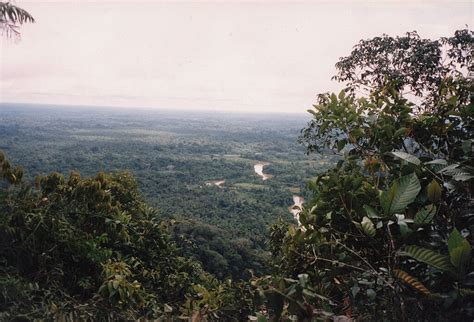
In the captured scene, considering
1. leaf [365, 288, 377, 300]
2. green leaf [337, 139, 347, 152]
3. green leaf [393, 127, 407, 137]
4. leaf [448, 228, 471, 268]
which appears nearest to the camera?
leaf [448, 228, 471, 268]

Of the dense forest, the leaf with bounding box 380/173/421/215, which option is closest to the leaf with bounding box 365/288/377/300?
the dense forest

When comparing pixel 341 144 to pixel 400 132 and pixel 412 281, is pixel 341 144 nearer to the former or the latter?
pixel 400 132

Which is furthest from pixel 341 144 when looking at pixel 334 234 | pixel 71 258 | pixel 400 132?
pixel 71 258

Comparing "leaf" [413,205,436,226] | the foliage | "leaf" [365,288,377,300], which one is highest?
"leaf" [413,205,436,226]

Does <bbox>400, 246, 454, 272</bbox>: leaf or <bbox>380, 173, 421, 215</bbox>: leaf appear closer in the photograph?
<bbox>400, 246, 454, 272</bbox>: leaf

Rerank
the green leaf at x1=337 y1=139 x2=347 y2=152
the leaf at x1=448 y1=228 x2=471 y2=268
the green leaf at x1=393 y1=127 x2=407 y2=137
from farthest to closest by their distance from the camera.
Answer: the green leaf at x1=337 y1=139 x2=347 y2=152 < the green leaf at x1=393 y1=127 x2=407 y2=137 < the leaf at x1=448 y1=228 x2=471 y2=268

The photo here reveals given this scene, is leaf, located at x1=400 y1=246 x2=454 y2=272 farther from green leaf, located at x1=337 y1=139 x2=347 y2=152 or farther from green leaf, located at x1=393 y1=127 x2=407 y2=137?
green leaf, located at x1=337 y1=139 x2=347 y2=152

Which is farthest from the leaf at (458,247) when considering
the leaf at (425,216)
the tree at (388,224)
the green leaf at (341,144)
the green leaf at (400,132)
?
the green leaf at (341,144)

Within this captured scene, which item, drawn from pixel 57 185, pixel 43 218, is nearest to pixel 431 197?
pixel 43 218
